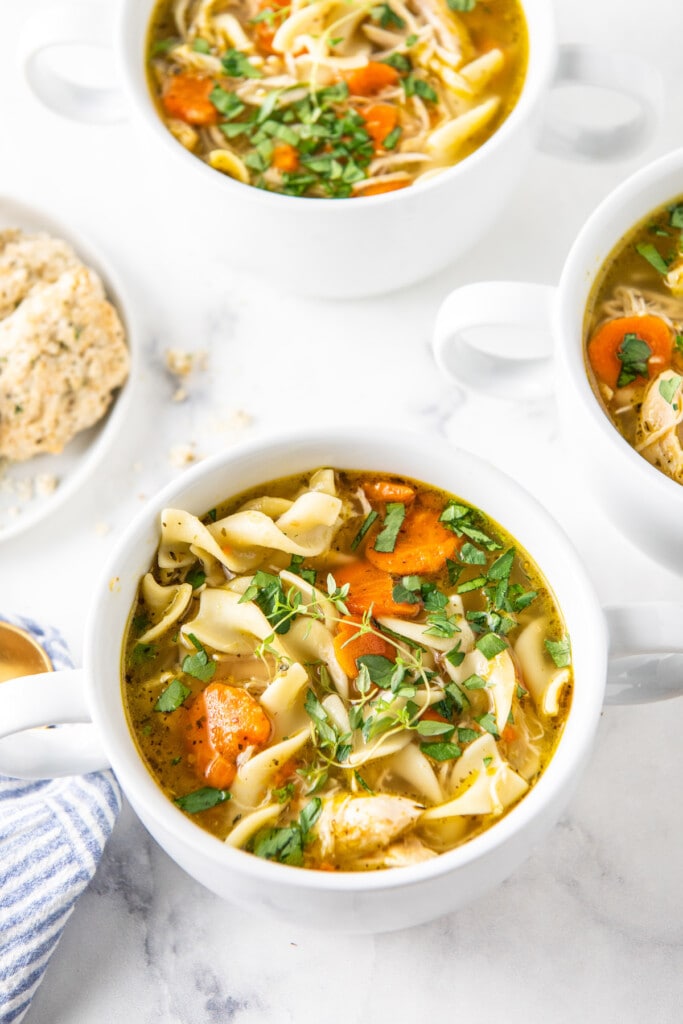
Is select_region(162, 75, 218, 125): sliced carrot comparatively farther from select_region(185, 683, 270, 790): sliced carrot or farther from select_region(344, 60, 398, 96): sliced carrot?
select_region(185, 683, 270, 790): sliced carrot

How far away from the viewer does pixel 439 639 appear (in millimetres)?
2260

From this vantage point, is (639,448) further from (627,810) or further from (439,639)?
(627,810)

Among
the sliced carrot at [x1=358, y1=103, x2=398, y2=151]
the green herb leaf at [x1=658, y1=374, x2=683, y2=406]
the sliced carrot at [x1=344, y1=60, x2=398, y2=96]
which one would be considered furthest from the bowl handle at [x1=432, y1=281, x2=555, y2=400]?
the sliced carrot at [x1=344, y1=60, x2=398, y2=96]

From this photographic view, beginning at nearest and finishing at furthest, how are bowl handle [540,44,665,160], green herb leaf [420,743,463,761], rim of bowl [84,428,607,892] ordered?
rim of bowl [84,428,607,892], green herb leaf [420,743,463,761], bowl handle [540,44,665,160]

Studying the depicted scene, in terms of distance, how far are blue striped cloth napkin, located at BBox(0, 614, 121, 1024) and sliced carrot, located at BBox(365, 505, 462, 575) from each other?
0.90m

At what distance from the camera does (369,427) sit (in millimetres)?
2330

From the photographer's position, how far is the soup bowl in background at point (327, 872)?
1.98 metres

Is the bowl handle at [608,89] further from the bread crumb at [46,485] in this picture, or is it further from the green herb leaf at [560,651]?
the bread crumb at [46,485]

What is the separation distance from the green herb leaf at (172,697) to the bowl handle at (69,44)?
1.65 m

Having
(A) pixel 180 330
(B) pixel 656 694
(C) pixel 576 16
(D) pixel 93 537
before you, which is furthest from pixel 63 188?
(B) pixel 656 694

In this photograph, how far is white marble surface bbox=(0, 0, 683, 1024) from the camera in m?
2.64

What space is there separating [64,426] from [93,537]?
0.99 ft

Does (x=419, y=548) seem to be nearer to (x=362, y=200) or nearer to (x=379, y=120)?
(x=362, y=200)

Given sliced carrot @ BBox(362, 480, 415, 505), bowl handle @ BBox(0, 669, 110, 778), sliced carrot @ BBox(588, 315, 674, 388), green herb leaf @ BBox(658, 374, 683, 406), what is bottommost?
bowl handle @ BBox(0, 669, 110, 778)
